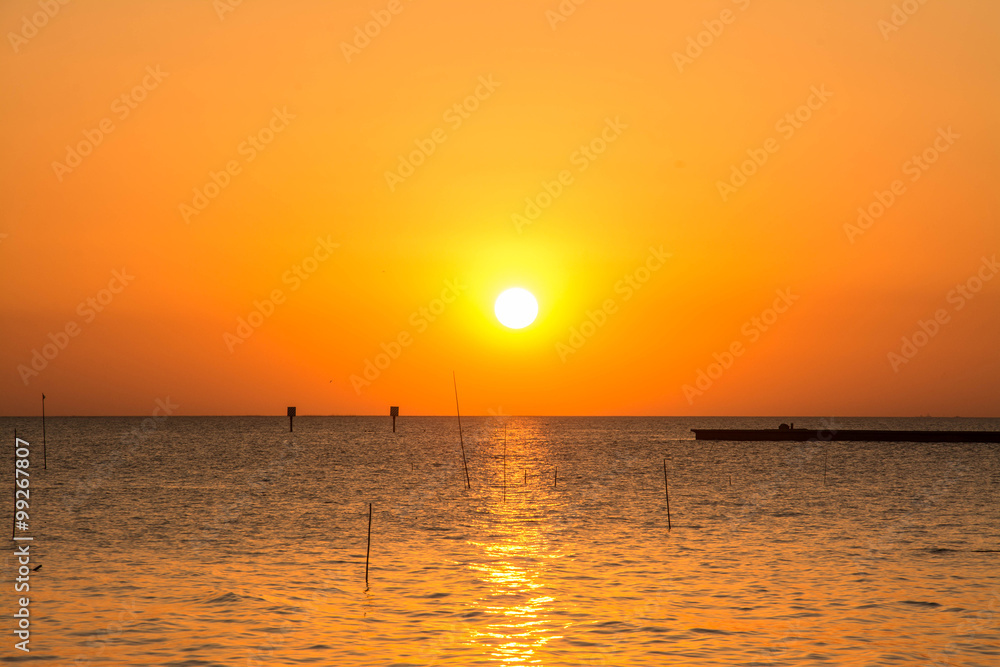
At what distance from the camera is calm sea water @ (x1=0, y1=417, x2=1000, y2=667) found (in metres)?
23.1

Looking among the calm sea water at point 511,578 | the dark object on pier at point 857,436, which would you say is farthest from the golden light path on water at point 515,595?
the dark object on pier at point 857,436

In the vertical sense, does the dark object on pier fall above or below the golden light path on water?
above

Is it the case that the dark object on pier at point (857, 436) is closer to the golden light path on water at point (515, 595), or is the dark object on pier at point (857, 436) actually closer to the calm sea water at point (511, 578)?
the calm sea water at point (511, 578)

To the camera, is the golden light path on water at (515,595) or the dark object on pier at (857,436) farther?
the dark object on pier at (857,436)

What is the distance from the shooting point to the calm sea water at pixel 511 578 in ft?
75.8

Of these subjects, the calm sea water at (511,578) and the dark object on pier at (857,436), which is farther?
the dark object on pier at (857,436)

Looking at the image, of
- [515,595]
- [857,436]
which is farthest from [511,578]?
[857,436]

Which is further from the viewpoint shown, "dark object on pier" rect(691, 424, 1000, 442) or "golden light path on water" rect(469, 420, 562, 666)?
"dark object on pier" rect(691, 424, 1000, 442)

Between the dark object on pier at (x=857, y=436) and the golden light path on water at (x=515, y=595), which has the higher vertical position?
the dark object on pier at (x=857, y=436)

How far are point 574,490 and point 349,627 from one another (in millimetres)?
48977

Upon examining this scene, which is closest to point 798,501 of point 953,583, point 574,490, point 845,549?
point 574,490

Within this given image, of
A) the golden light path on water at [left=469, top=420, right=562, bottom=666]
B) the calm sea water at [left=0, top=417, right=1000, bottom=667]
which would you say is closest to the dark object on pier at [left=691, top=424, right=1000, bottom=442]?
the calm sea water at [left=0, top=417, right=1000, bottom=667]

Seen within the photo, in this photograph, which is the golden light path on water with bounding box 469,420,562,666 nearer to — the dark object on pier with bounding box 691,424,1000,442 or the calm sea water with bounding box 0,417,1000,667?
the calm sea water with bounding box 0,417,1000,667

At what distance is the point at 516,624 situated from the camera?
25344 mm
